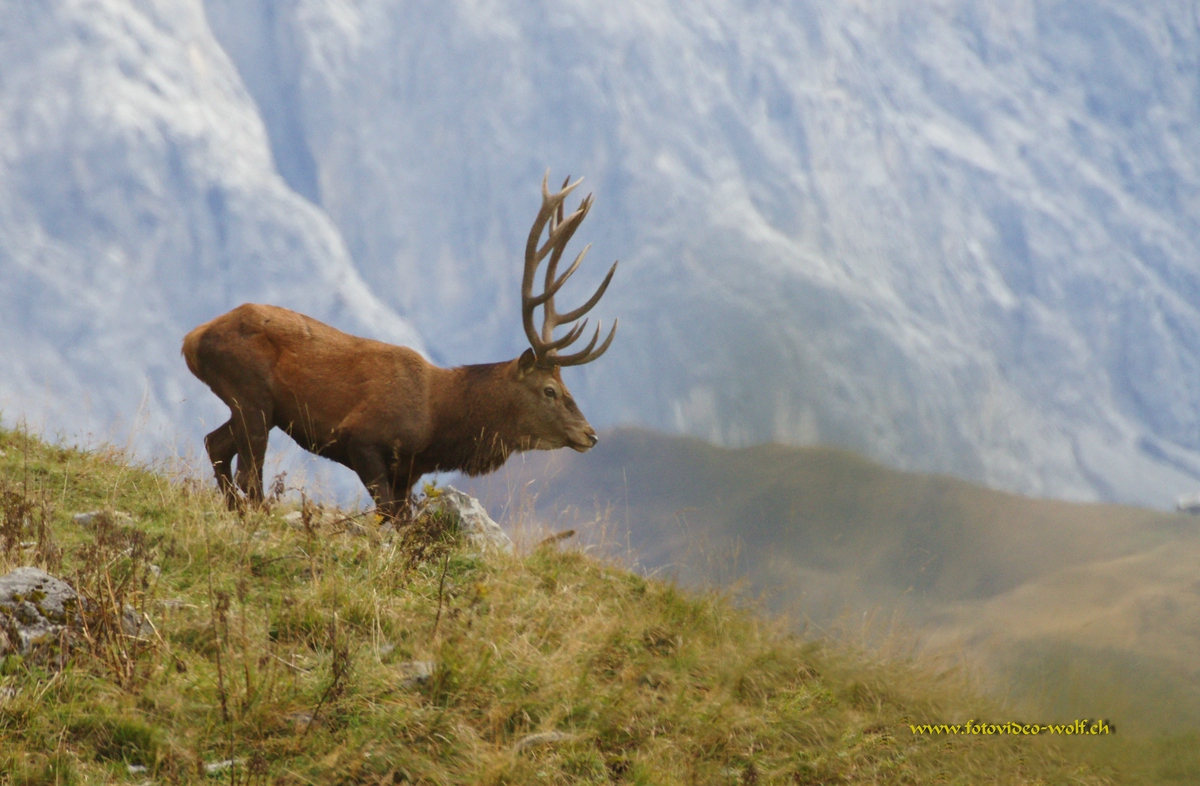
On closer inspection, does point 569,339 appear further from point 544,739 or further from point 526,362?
point 544,739

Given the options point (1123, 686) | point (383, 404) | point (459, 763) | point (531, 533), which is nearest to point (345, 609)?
point (459, 763)

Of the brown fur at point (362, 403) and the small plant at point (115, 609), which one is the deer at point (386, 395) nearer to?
the brown fur at point (362, 403)

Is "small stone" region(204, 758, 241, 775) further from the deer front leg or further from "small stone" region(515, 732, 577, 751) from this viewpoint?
the deer front leg

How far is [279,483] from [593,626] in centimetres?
212

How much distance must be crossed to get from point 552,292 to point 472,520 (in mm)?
2369

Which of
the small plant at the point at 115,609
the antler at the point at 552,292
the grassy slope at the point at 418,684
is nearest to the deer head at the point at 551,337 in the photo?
the antler at the point at 552,292

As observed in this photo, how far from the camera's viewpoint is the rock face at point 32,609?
4223 millimetres

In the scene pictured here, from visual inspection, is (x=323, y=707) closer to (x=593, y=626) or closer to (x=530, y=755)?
(x=530, y=755)

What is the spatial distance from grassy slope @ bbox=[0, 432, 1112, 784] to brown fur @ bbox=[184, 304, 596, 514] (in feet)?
3.64

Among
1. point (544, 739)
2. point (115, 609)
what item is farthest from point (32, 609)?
point (544, 739)

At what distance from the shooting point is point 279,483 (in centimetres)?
646

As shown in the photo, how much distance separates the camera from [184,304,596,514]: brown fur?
A: 8.10 metres

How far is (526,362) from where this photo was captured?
29.2ft

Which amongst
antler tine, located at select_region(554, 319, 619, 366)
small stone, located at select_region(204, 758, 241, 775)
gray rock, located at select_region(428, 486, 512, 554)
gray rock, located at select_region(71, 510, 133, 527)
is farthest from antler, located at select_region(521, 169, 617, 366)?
small stone, located at select_region(204, 758, 241, 775)
